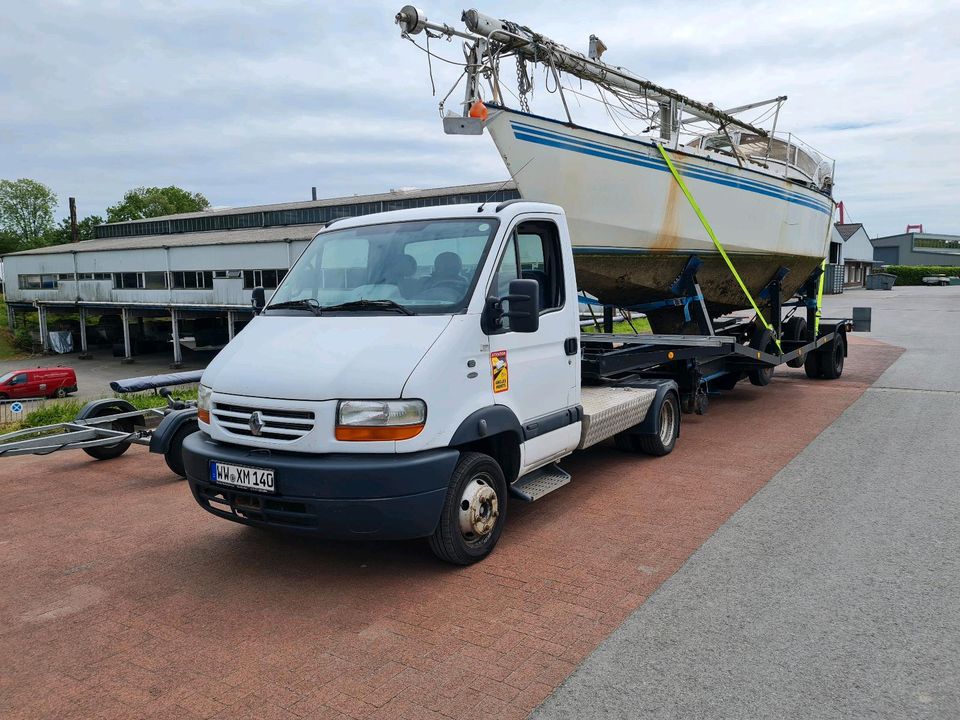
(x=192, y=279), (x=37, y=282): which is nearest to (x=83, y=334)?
(x=37, y=282)

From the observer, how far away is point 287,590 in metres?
4.48

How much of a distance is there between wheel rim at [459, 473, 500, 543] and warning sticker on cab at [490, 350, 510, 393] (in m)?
0.60

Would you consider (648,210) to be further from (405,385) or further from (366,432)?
(366,432)

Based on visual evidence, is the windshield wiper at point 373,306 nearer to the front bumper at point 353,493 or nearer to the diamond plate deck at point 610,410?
the front bumper at point 353,493

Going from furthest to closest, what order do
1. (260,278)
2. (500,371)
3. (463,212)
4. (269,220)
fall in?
(269,220), (260,278), (463,212), (500,371)

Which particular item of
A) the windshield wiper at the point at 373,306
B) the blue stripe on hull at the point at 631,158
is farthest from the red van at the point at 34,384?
the windshield wiper at the point at 373,306

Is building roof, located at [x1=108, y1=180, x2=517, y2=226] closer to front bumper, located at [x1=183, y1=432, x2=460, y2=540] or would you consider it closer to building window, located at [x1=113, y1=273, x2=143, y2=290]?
building window, located at [x1=113, y1=273, x2=143, y2=290]

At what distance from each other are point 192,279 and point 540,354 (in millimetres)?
39907

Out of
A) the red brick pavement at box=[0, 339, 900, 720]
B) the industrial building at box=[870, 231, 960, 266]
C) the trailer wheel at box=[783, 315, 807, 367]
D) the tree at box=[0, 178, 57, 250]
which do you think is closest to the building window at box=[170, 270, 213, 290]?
the trailer wheel at box=[783, 315, 807, 367]

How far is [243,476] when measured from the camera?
4.36 metres

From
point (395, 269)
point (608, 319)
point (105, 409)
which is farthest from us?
point (608, 319)

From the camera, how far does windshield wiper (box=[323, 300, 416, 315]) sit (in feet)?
15.6

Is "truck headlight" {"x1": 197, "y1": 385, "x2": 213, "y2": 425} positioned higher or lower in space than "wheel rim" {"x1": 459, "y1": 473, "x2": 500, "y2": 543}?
higher

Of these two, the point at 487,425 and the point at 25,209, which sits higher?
the point at 25,209
